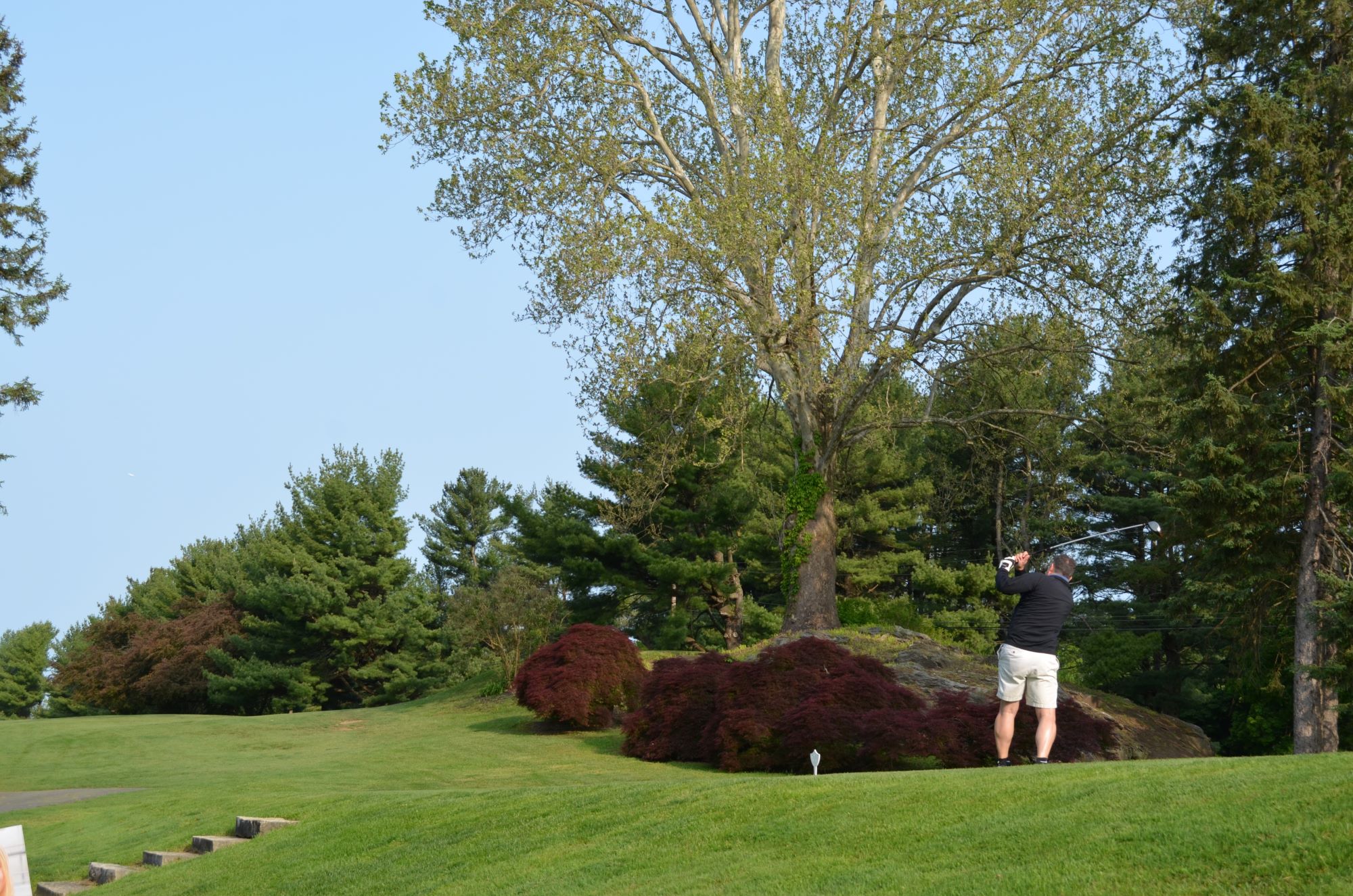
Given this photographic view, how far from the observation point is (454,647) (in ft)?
155

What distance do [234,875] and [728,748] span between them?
771 cm

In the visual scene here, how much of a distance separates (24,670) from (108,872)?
265 feet

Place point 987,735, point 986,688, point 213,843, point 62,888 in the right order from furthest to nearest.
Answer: point 986,688, point 987,735, point 213,843, point 62,888

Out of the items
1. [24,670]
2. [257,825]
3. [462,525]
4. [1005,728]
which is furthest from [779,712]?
[24,670]

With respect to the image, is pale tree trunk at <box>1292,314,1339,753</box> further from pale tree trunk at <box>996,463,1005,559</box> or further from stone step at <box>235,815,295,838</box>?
pale tree trunk at <box>996,463,1005,559</box>

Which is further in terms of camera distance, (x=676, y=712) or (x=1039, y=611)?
(x=676, y=712)

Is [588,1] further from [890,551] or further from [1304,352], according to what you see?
[890,551]

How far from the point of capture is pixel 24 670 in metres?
81.2

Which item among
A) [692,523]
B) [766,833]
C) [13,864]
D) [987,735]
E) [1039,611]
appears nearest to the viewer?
[13,864]

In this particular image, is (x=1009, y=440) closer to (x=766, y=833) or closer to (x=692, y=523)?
(x=692, y=523)

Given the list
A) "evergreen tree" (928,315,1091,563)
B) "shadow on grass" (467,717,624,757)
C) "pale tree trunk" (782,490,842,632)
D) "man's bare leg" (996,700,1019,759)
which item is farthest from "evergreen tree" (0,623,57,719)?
"man's bare leg" (996,700,1019,759)

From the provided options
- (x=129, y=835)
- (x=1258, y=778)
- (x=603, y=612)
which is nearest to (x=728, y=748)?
(x=129, y=835)

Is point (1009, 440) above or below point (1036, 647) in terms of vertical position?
above

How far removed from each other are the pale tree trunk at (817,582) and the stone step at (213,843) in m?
14.5
